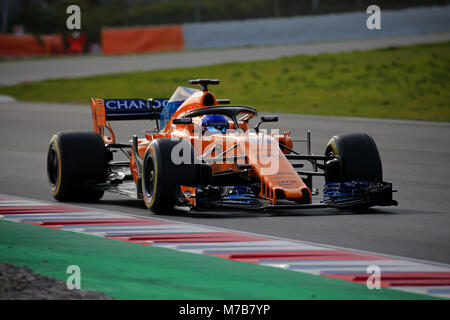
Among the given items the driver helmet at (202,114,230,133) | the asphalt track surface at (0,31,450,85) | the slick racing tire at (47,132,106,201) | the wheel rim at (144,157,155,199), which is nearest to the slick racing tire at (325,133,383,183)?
the driver helmet at (202,114,230,133)

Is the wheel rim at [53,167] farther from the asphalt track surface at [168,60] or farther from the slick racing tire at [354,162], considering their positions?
the asphalt track surface at [168,60]

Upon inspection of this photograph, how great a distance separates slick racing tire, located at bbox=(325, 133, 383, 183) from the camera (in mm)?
10156

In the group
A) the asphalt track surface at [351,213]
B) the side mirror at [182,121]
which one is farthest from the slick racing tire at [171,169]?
the side mirror at [182,121]

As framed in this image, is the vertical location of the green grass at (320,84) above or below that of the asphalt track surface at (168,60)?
below

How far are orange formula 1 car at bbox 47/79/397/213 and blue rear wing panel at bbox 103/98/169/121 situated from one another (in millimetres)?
730

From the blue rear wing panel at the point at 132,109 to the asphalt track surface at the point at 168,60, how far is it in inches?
888

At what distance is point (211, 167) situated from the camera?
9891 mm

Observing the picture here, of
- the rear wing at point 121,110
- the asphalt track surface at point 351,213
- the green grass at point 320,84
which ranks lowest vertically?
the asphalt track surface at point 351,213

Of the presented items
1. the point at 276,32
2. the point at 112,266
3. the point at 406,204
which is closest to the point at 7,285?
the point at 112,266

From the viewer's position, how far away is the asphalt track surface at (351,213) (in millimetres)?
8539

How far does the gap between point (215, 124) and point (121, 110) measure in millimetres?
2204

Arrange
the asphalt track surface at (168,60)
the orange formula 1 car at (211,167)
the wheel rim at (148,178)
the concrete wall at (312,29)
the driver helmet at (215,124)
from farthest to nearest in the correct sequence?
the concrete wall at (312,29), the asphalt track surface at (168,60), the driver helmet at (215,124), the wheel rim at (148,178), the orange formula 1 car at (211,167)

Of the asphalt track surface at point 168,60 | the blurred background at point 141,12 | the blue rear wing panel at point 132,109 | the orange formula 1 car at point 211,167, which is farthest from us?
the blurred background at point 141,12

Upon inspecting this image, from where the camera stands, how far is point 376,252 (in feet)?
25.7
